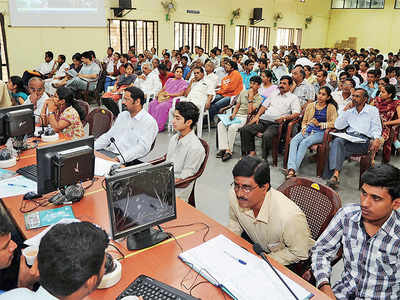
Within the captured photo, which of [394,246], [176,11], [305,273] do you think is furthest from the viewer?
[176,11]

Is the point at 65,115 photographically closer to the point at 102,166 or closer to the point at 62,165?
the point at 102,166

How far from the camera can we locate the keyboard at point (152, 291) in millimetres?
1398

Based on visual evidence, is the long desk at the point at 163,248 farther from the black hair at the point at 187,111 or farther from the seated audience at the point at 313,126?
the seated audience at the point at 313,126

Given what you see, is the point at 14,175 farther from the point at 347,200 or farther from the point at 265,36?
the point at 265,36

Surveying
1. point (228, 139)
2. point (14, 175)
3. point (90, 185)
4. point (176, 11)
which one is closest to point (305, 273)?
point (90, 185)

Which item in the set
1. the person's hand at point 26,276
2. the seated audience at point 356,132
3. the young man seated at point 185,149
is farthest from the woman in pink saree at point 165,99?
the person's hand at point 26,276

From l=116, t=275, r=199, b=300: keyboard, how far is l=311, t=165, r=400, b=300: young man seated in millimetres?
665

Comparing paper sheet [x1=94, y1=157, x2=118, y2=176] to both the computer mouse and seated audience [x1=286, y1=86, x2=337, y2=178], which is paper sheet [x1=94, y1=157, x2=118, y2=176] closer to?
the computer mouse

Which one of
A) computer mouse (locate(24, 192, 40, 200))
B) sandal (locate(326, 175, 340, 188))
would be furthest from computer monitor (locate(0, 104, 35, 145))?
sandal (locate(326, 175, 340, 188))

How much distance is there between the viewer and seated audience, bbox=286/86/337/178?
409 centimetres

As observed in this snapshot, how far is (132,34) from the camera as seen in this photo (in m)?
10.9

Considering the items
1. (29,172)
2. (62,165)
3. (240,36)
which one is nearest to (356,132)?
(62,165)

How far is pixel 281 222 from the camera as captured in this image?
177 centimetres

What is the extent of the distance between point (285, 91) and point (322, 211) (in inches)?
113
